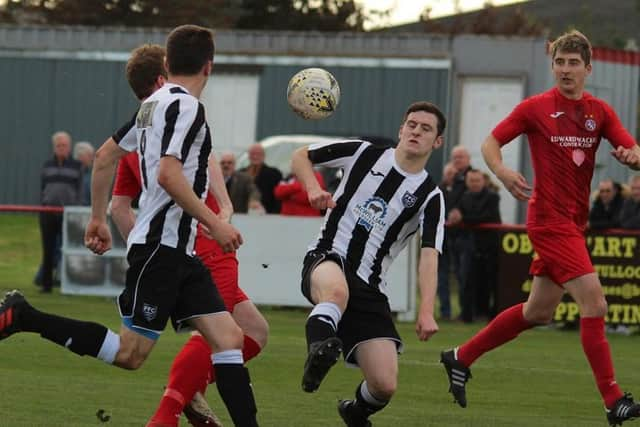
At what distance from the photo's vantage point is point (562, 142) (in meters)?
9.49

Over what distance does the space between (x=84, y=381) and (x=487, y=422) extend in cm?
286

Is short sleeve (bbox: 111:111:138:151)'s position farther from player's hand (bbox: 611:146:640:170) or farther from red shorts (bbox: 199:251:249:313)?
player's hand (bbox: 611:146:640:170)

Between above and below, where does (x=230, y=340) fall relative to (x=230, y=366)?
above

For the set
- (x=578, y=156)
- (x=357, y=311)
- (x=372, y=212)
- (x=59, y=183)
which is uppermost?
(x=578, y=156)

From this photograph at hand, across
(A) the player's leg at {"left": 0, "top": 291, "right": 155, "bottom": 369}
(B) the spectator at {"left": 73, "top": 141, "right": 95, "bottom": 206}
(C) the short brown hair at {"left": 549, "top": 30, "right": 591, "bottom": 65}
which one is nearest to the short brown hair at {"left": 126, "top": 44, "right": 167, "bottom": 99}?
(A) the player's leg at {"left": 0, "top": 291, "right": 155, "bottom": 369}

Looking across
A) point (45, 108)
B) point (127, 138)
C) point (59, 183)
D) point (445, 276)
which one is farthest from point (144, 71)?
point (45, 108)

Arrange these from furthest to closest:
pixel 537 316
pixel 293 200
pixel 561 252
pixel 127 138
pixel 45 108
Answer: pixel 45 108, pixel 293 200, pixel 537 316, pixel 561 252, pixel 127 138

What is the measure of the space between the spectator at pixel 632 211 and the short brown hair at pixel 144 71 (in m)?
10.3

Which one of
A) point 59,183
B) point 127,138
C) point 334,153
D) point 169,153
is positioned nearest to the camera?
point 169,153

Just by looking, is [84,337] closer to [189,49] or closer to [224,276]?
[224,276]

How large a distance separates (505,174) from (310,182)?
133 centimetres

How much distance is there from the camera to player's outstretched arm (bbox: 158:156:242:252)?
6.83 metres

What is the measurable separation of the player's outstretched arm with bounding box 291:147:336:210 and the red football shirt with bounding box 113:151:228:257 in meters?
0.47

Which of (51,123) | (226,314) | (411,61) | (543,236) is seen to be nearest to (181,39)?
(226,314)
